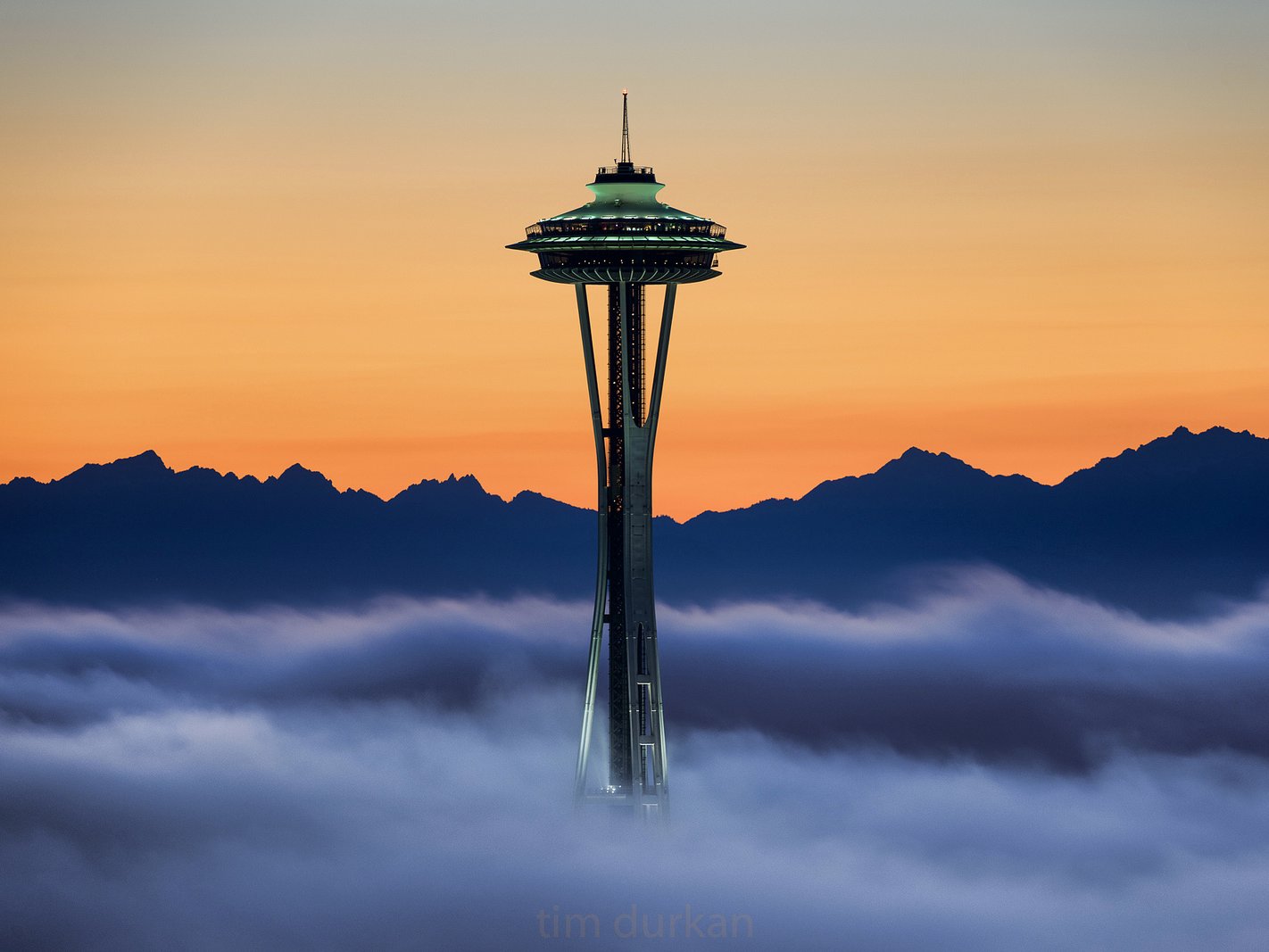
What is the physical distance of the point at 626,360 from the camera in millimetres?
188750

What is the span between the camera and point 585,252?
7352 inches

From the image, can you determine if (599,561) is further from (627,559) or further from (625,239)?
(625,239)

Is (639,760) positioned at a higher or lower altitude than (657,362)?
lower

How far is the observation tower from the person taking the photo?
187m

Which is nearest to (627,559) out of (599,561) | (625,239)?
(599,561)

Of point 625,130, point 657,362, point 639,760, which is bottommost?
point 639,760

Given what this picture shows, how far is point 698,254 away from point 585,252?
29.4 ft

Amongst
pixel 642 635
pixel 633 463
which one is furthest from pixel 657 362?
pixel 642 635

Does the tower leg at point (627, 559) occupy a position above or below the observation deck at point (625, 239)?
below

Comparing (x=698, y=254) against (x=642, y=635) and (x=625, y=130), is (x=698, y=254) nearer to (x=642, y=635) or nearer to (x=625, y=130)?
(x=625, y=130)

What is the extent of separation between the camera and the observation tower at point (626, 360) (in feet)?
613

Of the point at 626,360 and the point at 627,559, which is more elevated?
the point at 626,360

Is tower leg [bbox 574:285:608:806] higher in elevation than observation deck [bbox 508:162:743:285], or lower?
lower

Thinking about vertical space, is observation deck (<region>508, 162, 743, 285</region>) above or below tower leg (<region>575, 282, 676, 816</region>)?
above
